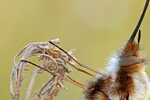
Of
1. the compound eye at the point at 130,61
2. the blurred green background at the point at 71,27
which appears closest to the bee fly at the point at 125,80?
the compound eye at the point at 130,61

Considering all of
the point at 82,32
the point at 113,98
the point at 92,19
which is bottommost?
the point at 113,98

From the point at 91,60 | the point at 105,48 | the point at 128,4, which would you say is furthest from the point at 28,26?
the point at 128,4

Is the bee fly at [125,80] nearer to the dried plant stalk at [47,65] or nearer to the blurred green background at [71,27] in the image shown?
the dried plant stalk at [47,65]

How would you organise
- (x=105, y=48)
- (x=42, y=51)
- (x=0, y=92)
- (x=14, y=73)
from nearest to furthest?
(x=14, y=73) → (x=42, y=51) → (x=0, y=92) → (x=105, y=48)

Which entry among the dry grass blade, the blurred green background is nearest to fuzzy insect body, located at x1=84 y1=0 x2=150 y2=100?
the dry grass blade

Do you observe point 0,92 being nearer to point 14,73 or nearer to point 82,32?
point 14,73

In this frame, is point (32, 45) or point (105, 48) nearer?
point (32, 45)
